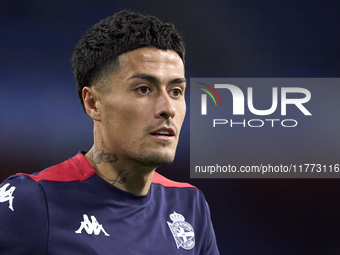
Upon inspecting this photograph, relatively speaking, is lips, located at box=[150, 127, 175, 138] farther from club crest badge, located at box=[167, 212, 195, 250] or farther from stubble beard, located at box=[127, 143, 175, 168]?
club crest badge, located at box=[167, 212, 195, 250]

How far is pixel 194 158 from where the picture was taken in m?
3.27

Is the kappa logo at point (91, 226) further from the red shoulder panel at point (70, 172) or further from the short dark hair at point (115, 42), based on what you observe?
the short dark hair at point (115, 42)

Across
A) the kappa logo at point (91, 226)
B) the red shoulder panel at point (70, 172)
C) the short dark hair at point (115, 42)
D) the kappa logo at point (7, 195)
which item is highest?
the short dark hair at point (115, 42)

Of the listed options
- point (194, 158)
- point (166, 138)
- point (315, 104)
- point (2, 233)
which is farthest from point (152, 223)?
point (315, 104)

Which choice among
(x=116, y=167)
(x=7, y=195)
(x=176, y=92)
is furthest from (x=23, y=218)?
(x=176, y=92)

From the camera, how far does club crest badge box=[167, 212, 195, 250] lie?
1.74 metres

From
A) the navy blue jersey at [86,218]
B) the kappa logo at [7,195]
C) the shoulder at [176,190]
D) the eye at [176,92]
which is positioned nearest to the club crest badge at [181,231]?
the navy blue jersey at [86,218]

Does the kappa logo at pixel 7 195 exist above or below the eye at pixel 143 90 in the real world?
below

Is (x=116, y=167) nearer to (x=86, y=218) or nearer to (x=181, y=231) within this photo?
(x=86, y=218)

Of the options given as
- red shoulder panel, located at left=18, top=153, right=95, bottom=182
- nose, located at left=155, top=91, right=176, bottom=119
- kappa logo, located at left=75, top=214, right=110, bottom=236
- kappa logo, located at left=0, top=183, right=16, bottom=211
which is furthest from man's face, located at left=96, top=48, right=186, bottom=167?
kappa logo, located at left=0, top=183, right=16, bottom=211

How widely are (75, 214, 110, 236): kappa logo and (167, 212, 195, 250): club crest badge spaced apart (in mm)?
303

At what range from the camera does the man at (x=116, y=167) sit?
4.92 ft

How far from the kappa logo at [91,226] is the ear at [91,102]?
0.38 m

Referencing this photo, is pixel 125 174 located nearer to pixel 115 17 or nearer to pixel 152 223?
pixel 152 223
